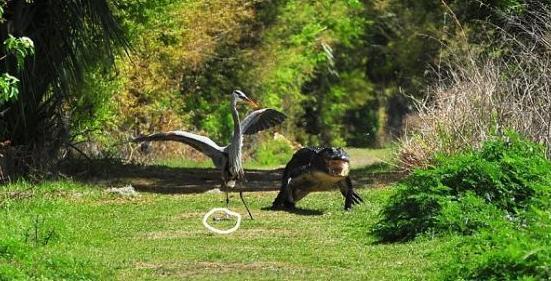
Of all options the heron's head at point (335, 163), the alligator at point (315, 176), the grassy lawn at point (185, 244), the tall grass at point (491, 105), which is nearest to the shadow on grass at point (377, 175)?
the tall grass at point (491, 105)

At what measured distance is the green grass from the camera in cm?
1289

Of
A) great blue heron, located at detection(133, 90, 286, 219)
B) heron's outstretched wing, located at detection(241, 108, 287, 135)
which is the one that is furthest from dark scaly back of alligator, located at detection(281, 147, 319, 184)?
great blue heron, located at detection(133, 90, 286, 219)

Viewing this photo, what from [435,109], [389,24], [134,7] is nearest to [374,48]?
[389,24]

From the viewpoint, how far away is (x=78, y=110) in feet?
89.2

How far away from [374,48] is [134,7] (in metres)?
31.3

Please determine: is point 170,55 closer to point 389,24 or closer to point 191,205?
point 191,205

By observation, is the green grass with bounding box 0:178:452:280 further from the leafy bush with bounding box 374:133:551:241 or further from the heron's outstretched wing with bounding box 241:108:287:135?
the heron's outstretched wing with bounding box 241:108:287:135

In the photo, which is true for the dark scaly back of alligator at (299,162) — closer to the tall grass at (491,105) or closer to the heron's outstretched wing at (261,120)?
the heron's outstretched wing at (261,120)

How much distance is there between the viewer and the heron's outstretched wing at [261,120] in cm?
2138

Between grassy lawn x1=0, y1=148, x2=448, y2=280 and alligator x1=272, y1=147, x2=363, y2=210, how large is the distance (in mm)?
332

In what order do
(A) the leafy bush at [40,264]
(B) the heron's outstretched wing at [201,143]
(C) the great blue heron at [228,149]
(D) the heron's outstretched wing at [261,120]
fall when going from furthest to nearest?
(D) the heron's outstretched wing at [261,120] < (B) the heron's outstretched wing at [201,143] < (C) the great blue heron at [228,149] < (A) the leafy bush at [40,264]

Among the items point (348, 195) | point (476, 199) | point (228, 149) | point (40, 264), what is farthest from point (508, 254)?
point (348, 195)

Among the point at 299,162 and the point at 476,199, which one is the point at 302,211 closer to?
the point at 299,162

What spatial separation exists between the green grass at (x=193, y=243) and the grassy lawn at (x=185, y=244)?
0.04 ft
